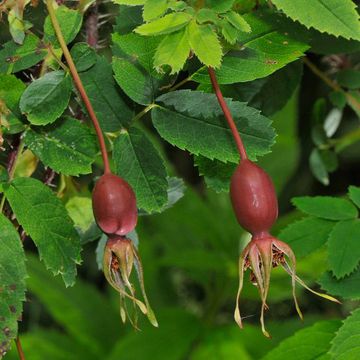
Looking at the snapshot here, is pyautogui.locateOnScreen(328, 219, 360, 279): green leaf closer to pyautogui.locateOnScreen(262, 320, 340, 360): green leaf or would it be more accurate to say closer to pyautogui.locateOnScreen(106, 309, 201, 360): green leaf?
pyautogui.locateOnScreen(262, 320, 340, 360): green leaf

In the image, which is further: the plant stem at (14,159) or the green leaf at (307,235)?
the green leaf at (307,235)

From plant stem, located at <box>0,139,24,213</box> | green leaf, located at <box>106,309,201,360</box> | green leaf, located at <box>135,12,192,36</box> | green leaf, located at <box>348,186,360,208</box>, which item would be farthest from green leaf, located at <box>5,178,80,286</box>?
green leaf, located at <box>106,309,201,360</box>

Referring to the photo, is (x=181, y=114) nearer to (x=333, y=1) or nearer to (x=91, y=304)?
(x=333, y=1)

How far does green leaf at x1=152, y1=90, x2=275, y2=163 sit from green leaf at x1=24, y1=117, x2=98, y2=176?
0.09 metres

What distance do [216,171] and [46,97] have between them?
207 mm

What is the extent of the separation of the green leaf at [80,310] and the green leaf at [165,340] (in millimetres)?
233

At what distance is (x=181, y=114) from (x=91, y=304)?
1670 millimetres

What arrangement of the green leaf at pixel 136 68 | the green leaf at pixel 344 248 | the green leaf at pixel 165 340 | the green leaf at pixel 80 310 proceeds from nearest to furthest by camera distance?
the green leaf at pixel 136 68, the green leaf at pixel 344 248, the green leaf at pixel 165 340, the green leaf at pixel 80 310

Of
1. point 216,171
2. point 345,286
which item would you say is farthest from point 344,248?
point 216,171

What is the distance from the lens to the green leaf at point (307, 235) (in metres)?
1.04

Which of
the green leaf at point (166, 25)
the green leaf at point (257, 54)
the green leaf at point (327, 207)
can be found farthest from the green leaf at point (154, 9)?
the green leaf at point (327, 207)

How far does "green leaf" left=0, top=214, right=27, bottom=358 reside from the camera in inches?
32.8

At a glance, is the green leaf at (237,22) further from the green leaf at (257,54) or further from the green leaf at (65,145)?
the green leaf at (65,145)

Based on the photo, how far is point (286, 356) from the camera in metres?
1.03
